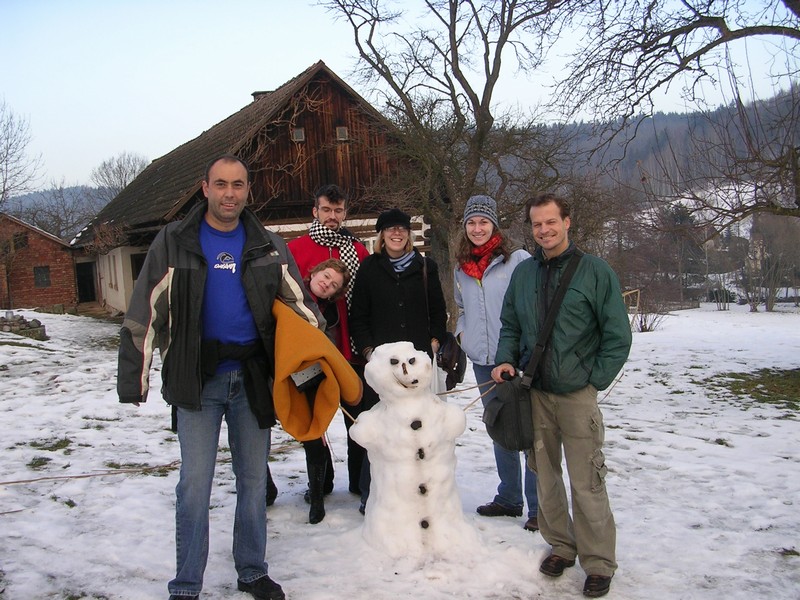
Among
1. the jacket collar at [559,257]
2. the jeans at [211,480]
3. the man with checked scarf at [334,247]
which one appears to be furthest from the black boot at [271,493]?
the jacket collar at [559,257]

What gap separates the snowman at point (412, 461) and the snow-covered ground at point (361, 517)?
124 mm

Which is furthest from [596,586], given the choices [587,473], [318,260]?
[318,260]

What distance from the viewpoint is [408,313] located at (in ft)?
13.3

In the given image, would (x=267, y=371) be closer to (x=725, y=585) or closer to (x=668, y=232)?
(x=725, y=585)

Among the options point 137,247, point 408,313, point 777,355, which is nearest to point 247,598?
point 408,313

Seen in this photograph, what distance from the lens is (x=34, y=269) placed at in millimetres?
27266

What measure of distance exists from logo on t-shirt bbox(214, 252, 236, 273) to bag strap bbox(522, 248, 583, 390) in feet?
4.91

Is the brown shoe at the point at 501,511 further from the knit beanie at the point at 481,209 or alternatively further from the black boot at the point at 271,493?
the knit beanie at the point at 481,209

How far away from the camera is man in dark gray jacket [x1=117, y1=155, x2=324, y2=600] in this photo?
2775mm

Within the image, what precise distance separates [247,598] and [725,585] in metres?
2.34

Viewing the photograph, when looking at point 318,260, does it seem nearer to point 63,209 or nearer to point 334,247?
point 334,247

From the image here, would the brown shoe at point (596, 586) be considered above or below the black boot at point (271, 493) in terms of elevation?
below

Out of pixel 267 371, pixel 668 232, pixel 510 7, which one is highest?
pixel 510 7

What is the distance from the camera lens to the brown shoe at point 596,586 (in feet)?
10.0
